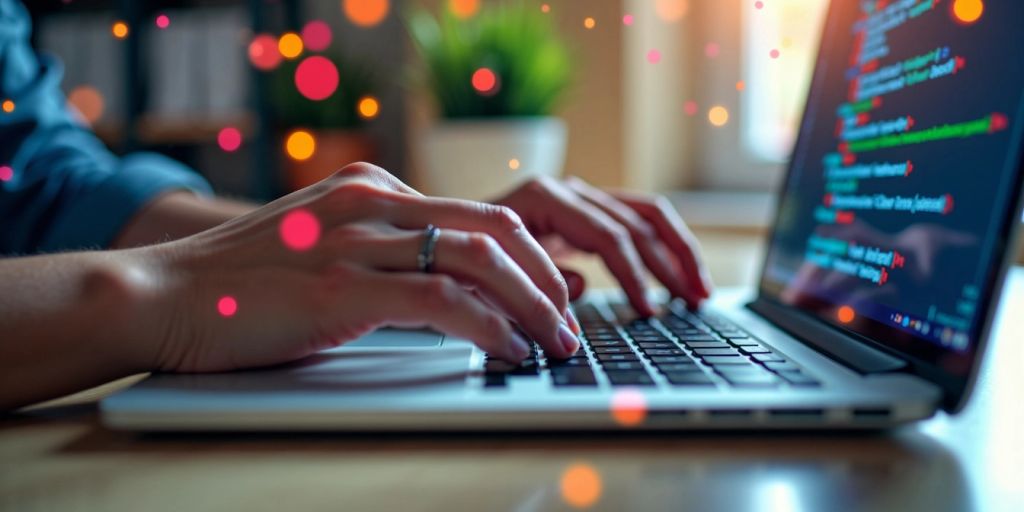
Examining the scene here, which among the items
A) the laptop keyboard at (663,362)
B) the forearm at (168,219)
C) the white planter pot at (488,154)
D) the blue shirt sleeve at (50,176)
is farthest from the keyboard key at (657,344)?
the white planter pot at (488,154)

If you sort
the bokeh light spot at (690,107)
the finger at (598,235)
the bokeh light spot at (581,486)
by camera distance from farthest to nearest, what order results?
the bokeh light spot at (690,107)
the finger at (598,235)
the bokeh light spot at (581,486)

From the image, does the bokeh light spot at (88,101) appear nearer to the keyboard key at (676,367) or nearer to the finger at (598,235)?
the finger at (598,235)

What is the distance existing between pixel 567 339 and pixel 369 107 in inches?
79.5

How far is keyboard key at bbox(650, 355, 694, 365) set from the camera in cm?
45

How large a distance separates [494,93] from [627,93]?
0.38 meters

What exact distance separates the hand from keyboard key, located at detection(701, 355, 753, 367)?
230mm

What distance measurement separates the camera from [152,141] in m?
2.53

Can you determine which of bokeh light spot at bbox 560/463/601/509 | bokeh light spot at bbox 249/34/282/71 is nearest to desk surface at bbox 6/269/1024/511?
bokeh light spot at bbox 560/463/601/509

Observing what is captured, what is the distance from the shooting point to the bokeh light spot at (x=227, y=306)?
45 cm

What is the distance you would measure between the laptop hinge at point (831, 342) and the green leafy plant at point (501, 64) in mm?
934

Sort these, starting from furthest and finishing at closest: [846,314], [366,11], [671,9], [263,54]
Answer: [366,11], [263,54], [671,9], [846,314]

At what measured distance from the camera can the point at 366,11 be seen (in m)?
2.47

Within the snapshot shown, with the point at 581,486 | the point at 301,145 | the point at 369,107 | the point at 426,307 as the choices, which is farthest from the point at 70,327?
the point at 369,107

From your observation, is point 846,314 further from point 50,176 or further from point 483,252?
point 50,176
